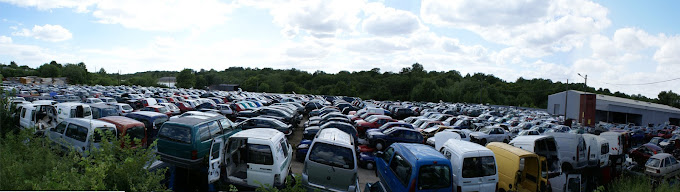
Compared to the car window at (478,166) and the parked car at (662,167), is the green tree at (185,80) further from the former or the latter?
the car window at (478,166)

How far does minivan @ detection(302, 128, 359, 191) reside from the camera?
835cm

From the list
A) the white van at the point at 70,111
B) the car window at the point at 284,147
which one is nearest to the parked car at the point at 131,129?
the car window at the point at 284,147

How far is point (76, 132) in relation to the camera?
10.2 m

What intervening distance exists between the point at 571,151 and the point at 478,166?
7186 mm

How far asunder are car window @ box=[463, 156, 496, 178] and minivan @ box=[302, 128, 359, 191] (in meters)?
2.74

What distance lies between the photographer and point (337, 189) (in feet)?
27.3

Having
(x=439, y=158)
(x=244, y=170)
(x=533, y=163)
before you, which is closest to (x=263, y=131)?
(x=244, y=170)

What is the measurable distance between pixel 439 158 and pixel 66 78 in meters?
112

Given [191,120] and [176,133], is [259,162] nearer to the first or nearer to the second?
[176,133]

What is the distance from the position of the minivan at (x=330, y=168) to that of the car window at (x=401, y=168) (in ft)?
3.55

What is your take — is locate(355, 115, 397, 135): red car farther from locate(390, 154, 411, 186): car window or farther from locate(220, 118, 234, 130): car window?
locate(390, 154, 411, 186): car window

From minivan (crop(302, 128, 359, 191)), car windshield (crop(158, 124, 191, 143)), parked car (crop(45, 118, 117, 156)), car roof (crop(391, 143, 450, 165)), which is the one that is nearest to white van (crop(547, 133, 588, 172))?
car roof (crop(391, 143, 450, 165))

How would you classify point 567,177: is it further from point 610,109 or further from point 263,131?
point 610,109

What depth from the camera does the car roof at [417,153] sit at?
795 centimetres
